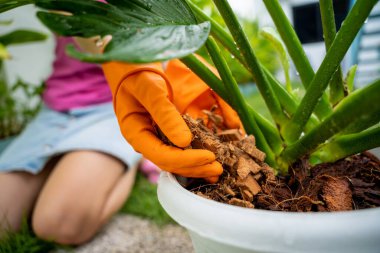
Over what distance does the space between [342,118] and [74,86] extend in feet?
3.18

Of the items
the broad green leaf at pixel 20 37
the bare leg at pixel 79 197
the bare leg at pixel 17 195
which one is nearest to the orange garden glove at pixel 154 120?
the bare leg at pixel 79 197

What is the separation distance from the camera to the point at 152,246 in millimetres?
781

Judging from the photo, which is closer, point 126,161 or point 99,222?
point 99,222

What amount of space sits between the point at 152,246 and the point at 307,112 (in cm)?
53

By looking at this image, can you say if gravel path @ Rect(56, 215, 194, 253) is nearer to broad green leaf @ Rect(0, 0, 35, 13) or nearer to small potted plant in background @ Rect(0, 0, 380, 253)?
small potted plant in background @ Rect(0, 0, 380, 253)

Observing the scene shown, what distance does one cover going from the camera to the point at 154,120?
43 cm

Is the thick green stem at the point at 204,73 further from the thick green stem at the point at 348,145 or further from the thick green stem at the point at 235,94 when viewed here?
the thick green stem at the point at 348,145

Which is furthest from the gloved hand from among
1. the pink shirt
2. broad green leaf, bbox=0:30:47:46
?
broad green leaf, bbox=0:30:47:46

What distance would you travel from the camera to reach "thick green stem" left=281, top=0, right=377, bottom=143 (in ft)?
Result: 1.14

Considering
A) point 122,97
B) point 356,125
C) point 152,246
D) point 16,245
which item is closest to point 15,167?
point 16,245

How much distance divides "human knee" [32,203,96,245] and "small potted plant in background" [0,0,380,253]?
0.50 meters

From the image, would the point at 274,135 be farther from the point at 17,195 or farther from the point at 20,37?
the point at 20,37

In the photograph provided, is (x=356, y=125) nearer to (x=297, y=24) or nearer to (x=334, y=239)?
(x=334, y=239)

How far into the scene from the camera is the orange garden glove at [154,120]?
0.40 meters
